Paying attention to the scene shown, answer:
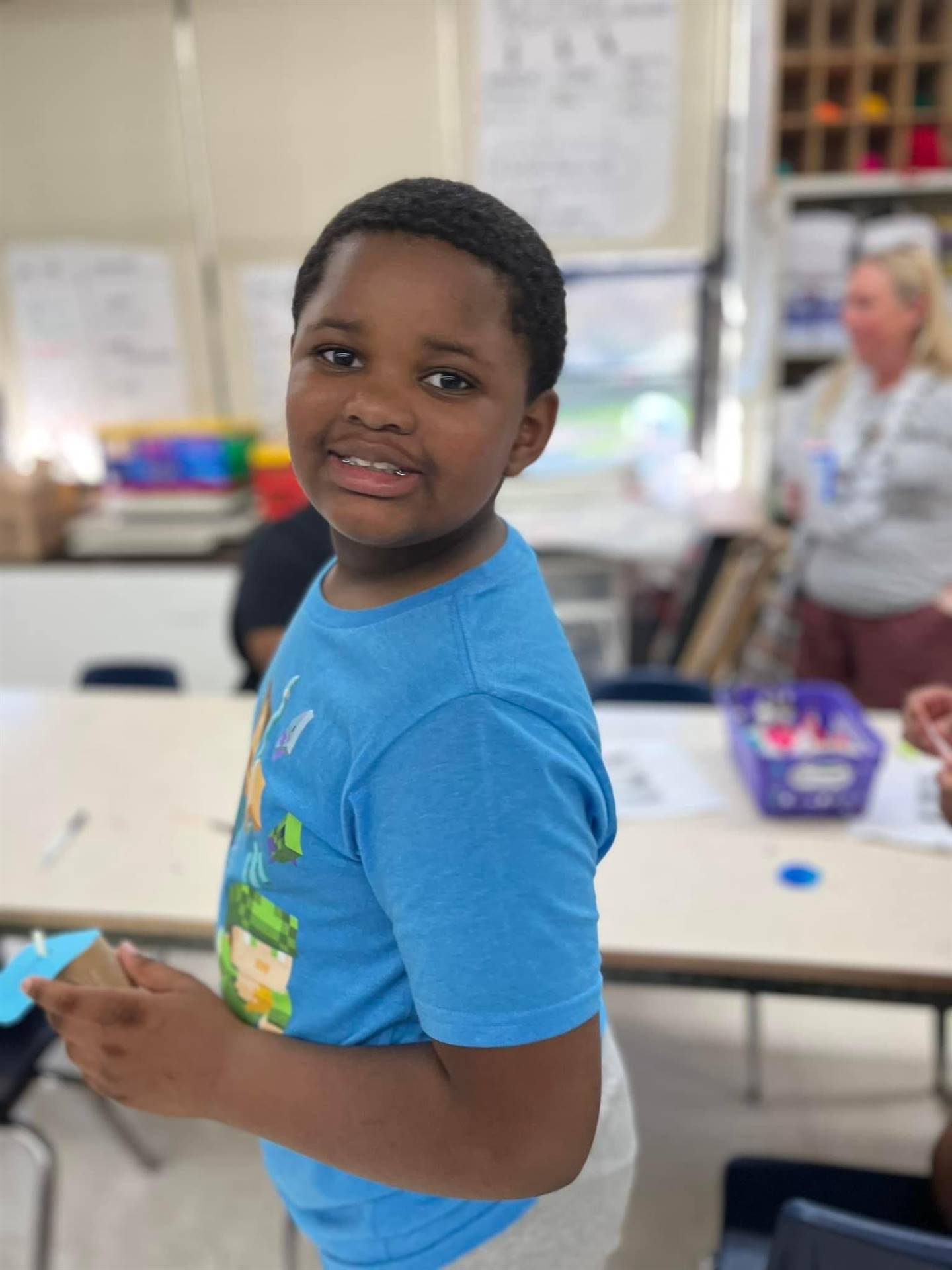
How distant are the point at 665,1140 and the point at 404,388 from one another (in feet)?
5.67

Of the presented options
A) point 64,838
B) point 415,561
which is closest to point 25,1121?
point 64,838

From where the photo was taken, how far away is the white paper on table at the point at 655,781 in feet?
5.03

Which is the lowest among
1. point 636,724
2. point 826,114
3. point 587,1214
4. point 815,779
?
point 636,724

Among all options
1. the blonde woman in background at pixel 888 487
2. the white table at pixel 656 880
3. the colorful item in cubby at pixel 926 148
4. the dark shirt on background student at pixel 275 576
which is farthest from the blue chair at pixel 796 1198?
the colorful item in cubby at pixel 926 148

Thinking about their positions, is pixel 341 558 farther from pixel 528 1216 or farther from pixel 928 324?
pixel 928 324

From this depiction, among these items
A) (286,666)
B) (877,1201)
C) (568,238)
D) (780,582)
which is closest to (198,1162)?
(877,1201)

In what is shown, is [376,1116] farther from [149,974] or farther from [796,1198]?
[796,1198]

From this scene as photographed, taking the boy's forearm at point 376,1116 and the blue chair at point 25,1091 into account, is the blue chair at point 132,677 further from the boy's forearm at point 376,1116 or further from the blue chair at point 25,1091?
the boy's forearm at point 376,1116

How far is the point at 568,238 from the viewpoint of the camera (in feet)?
11.4

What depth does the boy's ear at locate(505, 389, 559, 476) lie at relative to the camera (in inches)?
21.5

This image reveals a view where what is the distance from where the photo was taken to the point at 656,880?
4.42ft

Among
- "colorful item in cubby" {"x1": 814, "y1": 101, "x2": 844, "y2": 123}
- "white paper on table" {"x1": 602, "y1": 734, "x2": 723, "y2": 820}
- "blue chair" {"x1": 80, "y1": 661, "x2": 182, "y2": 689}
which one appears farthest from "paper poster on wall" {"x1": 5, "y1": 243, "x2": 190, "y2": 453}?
"white paper on table" {"x1": 602, "y1": 734, "x2": 723, "y2": 820}

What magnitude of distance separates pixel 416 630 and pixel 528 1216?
18.1 inches

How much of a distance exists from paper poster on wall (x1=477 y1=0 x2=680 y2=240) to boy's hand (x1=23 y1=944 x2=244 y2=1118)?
3.01 m
